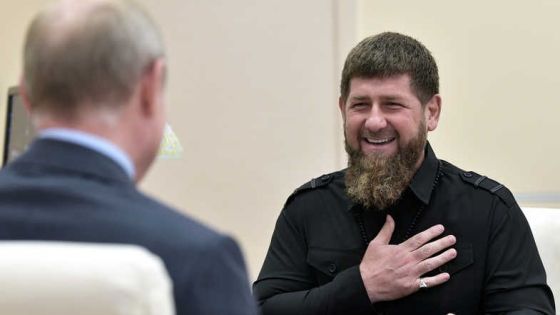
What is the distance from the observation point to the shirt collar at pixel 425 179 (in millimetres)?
1737

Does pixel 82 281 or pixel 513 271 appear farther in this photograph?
pixel 513 271

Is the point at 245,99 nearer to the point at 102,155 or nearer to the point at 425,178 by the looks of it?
the point at 425,178

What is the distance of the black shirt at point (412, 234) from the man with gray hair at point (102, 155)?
0.92 metres

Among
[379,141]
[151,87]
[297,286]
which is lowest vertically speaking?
[297,286]

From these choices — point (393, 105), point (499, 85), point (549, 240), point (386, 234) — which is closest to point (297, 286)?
point (386, 234)

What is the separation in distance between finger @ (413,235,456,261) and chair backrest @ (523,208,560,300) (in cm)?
39

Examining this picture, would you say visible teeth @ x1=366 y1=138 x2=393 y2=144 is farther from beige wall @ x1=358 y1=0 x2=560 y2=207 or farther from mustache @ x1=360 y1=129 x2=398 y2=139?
beige wall @ x1=358 y1=0 x2=560 y2=207

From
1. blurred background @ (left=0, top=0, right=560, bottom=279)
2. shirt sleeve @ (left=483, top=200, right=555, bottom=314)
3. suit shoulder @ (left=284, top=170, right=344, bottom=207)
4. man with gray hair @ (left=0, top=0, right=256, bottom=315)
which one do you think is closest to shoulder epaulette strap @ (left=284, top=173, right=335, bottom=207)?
suit shoulder @ (left=284, top=170, right=344, bottom=207)

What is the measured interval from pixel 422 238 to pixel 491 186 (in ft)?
0.86

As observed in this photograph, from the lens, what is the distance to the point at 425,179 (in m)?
1.77

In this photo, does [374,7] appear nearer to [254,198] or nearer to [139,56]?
[254,198]

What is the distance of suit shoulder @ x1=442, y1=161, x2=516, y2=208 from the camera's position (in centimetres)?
173

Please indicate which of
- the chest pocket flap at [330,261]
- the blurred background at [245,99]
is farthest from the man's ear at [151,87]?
the blurred background at [245,99]

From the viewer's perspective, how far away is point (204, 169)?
3475 mm
